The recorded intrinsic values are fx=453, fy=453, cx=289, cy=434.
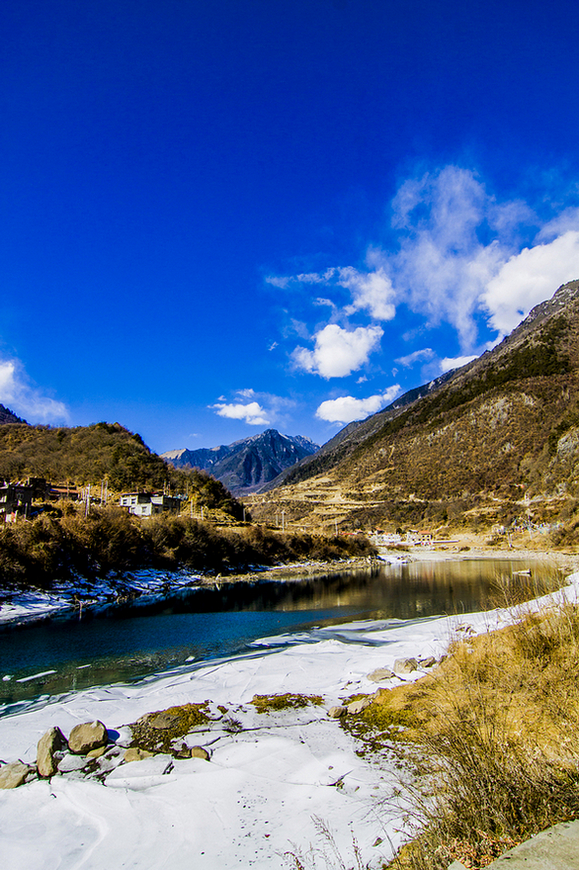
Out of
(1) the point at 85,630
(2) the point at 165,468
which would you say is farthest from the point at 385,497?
(1) the point at 85,630

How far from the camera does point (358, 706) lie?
27.3 feet

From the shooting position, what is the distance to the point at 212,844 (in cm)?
455

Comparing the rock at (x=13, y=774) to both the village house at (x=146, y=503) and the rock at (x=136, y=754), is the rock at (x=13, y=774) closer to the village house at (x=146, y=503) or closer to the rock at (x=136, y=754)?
the rock at (x=136, y=754)

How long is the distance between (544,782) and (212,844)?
3361 mm

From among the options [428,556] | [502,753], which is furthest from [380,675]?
[428,556]

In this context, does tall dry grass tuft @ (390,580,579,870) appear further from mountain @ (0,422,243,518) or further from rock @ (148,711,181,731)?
mountain @ (0,422,243,518)

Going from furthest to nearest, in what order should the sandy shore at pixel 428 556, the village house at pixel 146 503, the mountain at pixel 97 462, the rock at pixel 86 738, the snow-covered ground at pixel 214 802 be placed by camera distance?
the mountain at pixel 97 462, the village house at pixel 146 503, the sandy shore at pixel 428 556, the rock at pixel 86 738, the snow-covered ground at pixel 214 802

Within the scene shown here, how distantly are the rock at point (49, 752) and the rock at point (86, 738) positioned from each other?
0.17 m

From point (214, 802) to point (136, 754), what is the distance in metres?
2.03

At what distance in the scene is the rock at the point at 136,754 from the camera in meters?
6.69

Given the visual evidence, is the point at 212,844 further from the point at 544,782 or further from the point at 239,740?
the point at 544,782

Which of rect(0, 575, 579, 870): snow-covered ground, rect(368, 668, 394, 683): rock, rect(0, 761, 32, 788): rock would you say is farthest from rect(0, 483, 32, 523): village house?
rect(368, 668, 394, 683): rock

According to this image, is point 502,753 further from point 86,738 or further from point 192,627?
point 192,627

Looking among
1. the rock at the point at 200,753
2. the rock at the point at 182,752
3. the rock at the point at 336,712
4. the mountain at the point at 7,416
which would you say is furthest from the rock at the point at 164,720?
the mountain at the point at 7,416
